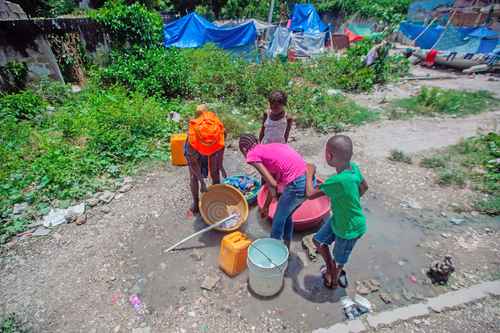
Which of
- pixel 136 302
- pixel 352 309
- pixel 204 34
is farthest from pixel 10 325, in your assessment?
pixel 204 34

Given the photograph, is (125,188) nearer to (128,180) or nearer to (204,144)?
(128,180)

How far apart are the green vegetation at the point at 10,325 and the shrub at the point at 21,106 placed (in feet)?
14.7

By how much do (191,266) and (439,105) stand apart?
7.20m

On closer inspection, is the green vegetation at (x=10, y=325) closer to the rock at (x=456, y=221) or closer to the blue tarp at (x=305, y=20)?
the rock at (x=456, y=221)

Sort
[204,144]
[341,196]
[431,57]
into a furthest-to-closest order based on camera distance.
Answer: [431,57]
[204,144]
[341,196]

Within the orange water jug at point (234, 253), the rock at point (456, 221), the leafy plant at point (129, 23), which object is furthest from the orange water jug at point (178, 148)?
the leafy plant at point (129, 23)

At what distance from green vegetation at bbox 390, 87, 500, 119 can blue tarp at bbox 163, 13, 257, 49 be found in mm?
7179

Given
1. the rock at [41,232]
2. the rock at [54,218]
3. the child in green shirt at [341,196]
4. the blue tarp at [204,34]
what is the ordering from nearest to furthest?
the child in green shirt at [341,196] → the rock at [41,232] → the rock at [54,218] → the blue tarp at [204,34]

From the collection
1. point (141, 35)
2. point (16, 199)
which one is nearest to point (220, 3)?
point (141, 35)

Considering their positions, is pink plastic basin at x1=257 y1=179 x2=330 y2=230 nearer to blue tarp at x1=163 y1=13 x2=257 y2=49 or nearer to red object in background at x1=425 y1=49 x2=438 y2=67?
blue tarp at x1=163 y1=13 x2=257 y2=49

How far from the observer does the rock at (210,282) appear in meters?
2.52

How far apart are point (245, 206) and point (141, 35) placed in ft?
23.6

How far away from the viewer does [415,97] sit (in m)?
7.58

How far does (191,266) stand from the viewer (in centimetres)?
277
